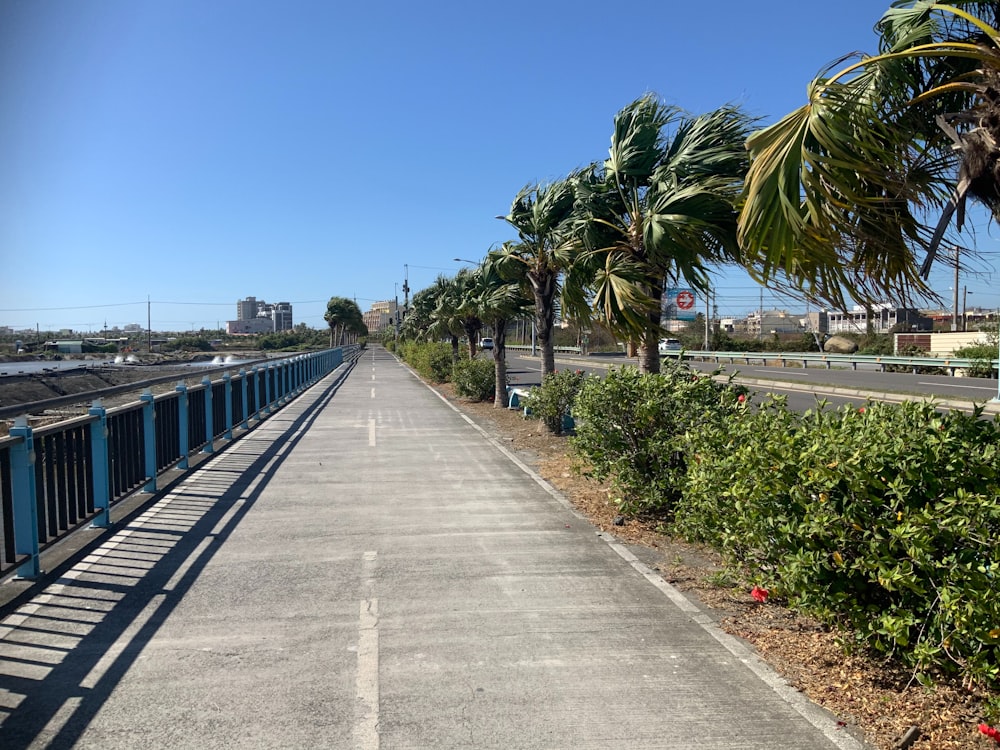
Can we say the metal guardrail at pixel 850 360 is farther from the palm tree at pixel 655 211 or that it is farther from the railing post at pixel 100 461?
the railing post at pixel 100 461

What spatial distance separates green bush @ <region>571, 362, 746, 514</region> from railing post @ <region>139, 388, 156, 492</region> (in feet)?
15.1

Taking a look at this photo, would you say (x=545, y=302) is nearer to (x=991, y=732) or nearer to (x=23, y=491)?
(x=23, y=491)

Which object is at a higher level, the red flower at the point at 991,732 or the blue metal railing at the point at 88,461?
the blue metal railing at the point at 88,461

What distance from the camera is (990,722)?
346 cm

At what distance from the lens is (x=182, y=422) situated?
10.2 m

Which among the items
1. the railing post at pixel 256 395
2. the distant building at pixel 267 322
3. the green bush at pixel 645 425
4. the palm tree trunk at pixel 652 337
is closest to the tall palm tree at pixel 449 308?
the railing post at pixel 256 395

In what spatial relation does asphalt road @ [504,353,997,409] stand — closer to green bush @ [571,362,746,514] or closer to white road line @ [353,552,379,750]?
green bush @ [571,362,746,514]

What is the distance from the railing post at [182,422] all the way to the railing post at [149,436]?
139 centimetres

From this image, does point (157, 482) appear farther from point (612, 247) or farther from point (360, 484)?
point (612, 247)

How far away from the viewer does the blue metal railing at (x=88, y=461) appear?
5457 millimetres

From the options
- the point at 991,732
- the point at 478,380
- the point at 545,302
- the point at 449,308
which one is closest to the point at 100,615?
the point at 991,732

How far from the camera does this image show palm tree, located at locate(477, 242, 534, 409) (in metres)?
16.1

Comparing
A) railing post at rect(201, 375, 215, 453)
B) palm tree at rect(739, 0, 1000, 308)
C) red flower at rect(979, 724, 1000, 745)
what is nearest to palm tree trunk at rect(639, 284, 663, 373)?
palm tree at rect(739, 0, 1000, 308)

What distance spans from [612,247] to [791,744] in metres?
6.64
